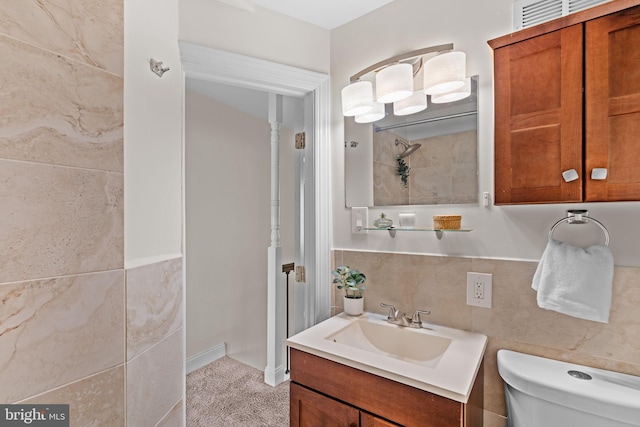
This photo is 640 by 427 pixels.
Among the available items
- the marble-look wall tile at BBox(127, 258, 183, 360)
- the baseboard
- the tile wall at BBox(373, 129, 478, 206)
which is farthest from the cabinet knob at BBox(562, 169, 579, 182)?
the baseboard

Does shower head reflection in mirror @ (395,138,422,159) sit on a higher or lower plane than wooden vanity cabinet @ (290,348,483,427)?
higher

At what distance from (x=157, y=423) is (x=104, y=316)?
1.66 ft

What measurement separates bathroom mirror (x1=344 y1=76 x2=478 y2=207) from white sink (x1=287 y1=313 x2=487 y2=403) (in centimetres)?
58

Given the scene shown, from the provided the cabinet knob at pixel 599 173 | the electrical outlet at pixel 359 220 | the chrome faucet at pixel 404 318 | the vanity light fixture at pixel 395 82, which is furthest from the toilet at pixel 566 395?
the vanity light fixture at pixel 395 82

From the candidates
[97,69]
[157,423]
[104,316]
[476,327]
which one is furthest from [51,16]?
[476,327]

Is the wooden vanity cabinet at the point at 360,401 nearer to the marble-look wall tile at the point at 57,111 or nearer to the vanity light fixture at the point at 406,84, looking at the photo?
the marble-look wall tile at the point at 57,111

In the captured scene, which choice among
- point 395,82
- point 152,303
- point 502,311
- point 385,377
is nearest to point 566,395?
point 502,311

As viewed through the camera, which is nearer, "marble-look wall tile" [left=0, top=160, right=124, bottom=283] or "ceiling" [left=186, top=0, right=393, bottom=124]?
"marble-look wall tile" [left=0, top=160, right=124, bottom=283]

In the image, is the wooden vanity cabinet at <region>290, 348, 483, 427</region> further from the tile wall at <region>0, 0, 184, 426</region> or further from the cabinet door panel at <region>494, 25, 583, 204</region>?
the cabinet door panel at <region>494, 25, 583, 204</region>

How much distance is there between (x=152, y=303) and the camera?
117 cm

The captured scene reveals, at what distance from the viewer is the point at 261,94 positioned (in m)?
2.45

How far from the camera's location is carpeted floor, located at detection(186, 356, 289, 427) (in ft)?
6.25

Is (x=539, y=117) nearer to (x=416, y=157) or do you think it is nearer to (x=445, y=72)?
(x=445, y=72)

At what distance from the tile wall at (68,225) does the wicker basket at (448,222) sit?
1179 mm
